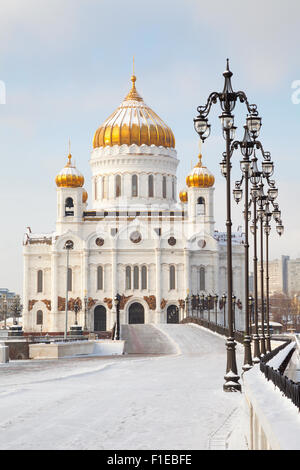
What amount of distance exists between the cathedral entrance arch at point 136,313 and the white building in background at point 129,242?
102 mm

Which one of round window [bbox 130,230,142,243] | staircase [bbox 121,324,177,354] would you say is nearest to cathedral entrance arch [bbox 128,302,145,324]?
round window [bbox 130,230,142,243]

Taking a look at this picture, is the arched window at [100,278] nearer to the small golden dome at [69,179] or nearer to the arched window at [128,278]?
the arched window at [128,278]

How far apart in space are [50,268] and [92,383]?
64453mm

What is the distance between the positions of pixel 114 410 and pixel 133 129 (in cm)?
7474

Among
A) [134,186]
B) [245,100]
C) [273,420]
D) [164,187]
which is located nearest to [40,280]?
[134,186]

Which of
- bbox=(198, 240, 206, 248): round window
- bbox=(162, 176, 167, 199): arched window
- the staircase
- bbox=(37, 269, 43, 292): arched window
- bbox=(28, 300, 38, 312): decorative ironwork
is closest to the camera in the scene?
the staircase

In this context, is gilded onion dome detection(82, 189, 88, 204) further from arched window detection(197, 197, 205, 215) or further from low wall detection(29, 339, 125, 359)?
low wall detection(29, 339, 125, 359)

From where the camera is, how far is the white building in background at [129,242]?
80062 millimetres

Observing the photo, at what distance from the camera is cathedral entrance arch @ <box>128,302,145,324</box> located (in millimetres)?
80062

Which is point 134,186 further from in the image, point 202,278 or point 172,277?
point 202,278

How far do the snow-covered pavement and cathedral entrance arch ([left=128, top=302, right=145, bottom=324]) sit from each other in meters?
57.3
